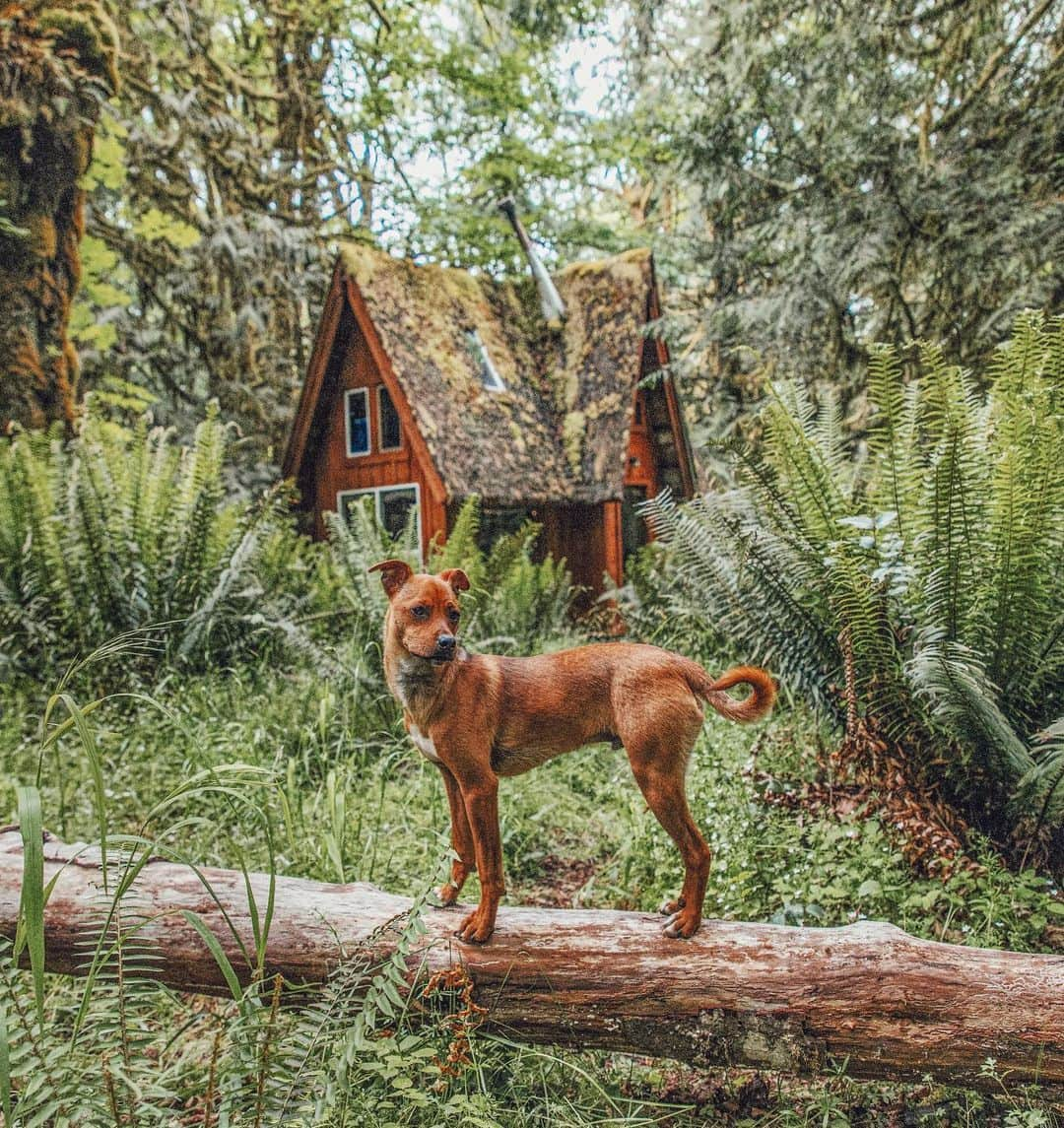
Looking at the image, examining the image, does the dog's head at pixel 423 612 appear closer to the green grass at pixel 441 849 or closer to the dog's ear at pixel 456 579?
the dog's ear at pixel 456 579

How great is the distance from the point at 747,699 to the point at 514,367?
8.20 meters

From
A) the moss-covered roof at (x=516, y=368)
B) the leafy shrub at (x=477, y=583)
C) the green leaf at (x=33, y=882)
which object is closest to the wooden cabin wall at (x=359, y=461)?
the moss-covered roof at (x=516, y=368)

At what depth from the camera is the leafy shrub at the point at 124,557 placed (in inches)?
225

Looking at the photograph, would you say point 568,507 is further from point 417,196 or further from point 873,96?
point 417,196

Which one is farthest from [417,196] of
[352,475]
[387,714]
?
[387,714]

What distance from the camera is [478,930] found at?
7.89 ft

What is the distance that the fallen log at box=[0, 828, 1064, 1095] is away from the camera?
2074 mm

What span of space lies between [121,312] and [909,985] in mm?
11724

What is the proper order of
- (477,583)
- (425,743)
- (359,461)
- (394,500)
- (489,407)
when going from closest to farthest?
1. (425,743)
2. (477,583)
3. (394,500)
4. (489,407)
5. (359,461)

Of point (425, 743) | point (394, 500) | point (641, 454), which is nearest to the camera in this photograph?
point (425, 743)

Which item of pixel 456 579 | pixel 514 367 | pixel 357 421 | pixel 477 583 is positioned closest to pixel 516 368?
pixel 514 367

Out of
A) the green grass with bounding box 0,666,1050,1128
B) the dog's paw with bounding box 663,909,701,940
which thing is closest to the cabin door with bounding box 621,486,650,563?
the green grass with bounding box 0,666,1050,1128

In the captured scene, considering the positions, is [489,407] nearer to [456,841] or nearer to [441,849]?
[441,849]

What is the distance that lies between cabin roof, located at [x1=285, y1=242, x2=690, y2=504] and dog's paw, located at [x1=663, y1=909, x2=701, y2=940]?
19.2ft
